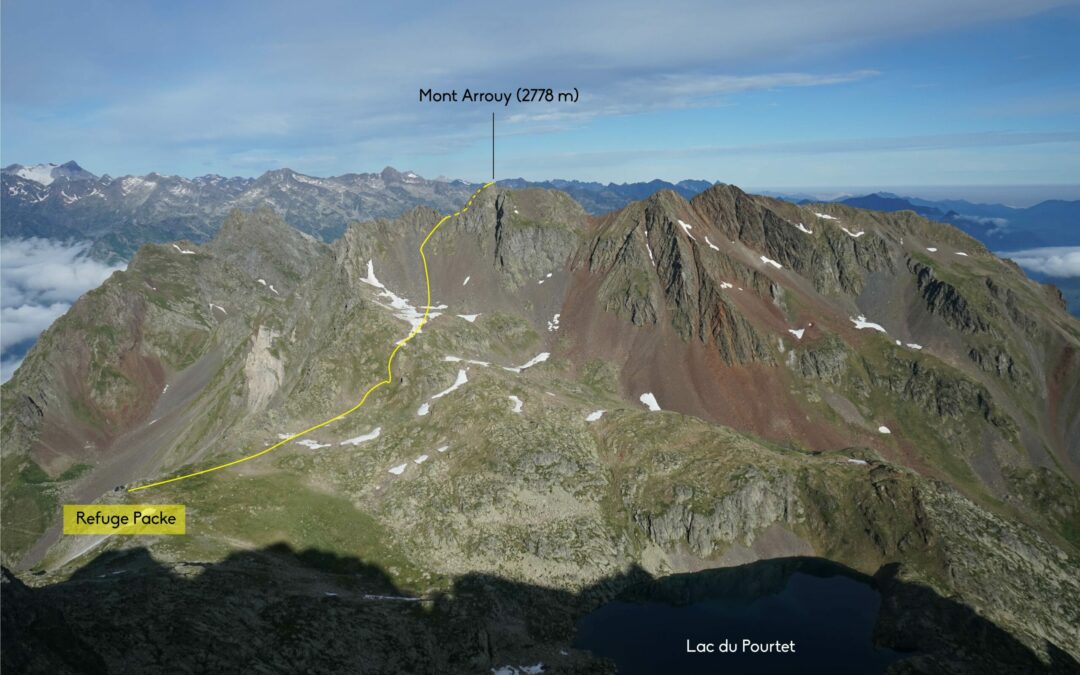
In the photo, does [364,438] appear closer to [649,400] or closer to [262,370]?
[262,370]

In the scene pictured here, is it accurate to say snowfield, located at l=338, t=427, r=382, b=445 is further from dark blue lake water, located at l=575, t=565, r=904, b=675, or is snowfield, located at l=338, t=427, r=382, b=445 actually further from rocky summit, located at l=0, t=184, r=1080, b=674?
dark blue lake water, located at l=575, t=565, r=904, b=675

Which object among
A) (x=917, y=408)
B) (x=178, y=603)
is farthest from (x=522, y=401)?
(x=917, y=408)

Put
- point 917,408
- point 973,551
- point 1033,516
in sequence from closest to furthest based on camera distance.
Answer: point 973,551 < point 1033,516 < point 917,408

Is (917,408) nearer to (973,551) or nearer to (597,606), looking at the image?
(973,551)

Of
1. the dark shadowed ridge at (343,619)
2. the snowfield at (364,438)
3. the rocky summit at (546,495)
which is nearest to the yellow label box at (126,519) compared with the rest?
the rocky summit at (546,495)

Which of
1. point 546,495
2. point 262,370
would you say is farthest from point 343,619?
point 262,370

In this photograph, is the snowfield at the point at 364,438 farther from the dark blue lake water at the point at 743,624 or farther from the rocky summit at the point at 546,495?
the dark blue lake water at the point at 743,624

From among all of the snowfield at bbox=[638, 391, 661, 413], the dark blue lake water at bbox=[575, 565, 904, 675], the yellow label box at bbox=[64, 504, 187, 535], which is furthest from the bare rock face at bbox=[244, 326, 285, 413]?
the dark blue lake water at bbox=[575, 565, 904, 675]
